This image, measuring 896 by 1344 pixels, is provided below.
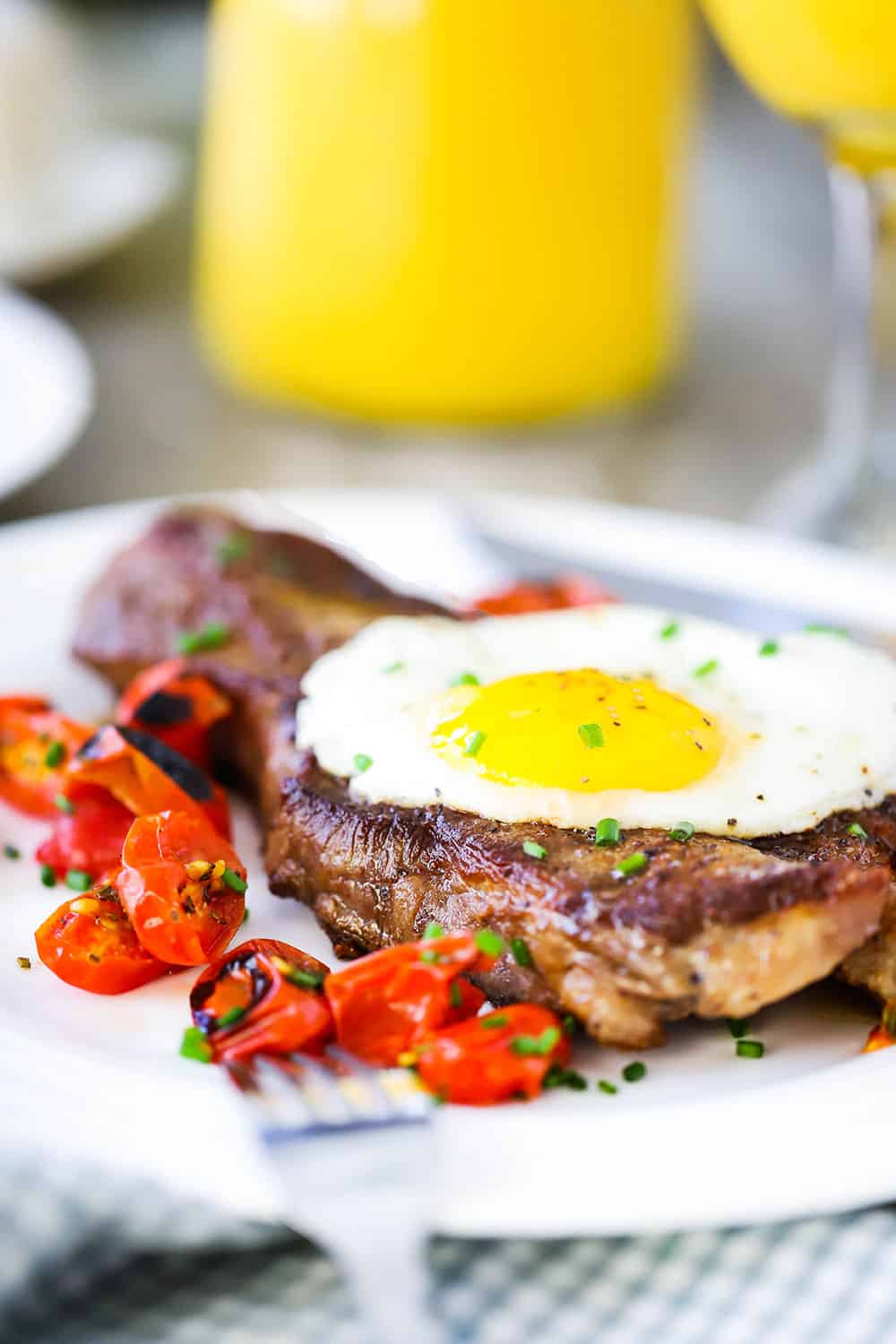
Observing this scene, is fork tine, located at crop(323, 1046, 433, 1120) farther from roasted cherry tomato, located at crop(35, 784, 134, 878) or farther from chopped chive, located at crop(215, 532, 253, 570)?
chopped chive, located at crop(215, 532, 253, 570)

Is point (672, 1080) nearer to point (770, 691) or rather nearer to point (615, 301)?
point (770, 691)

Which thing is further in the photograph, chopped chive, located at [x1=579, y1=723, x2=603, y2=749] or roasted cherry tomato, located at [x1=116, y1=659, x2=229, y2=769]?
roasted cherry tomato, located at [x1=116, y1=659, x2=229, y2=769]

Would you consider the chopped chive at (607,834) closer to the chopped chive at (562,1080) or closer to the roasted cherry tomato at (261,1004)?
the chopped chive at (562,1080)

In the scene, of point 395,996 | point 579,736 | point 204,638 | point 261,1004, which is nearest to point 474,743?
point 579,736

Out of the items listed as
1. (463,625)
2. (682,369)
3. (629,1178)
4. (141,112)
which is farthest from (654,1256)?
(141,112)

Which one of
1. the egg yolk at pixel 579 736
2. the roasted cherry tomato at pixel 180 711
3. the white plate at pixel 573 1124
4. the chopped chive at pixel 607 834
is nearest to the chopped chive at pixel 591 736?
the egg yolk at pixel 579 736

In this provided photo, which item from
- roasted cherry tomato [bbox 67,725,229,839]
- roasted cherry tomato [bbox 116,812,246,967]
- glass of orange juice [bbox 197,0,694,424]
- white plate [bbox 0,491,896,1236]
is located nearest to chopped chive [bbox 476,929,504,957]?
white plate [bbox 0,491,896,1236]
